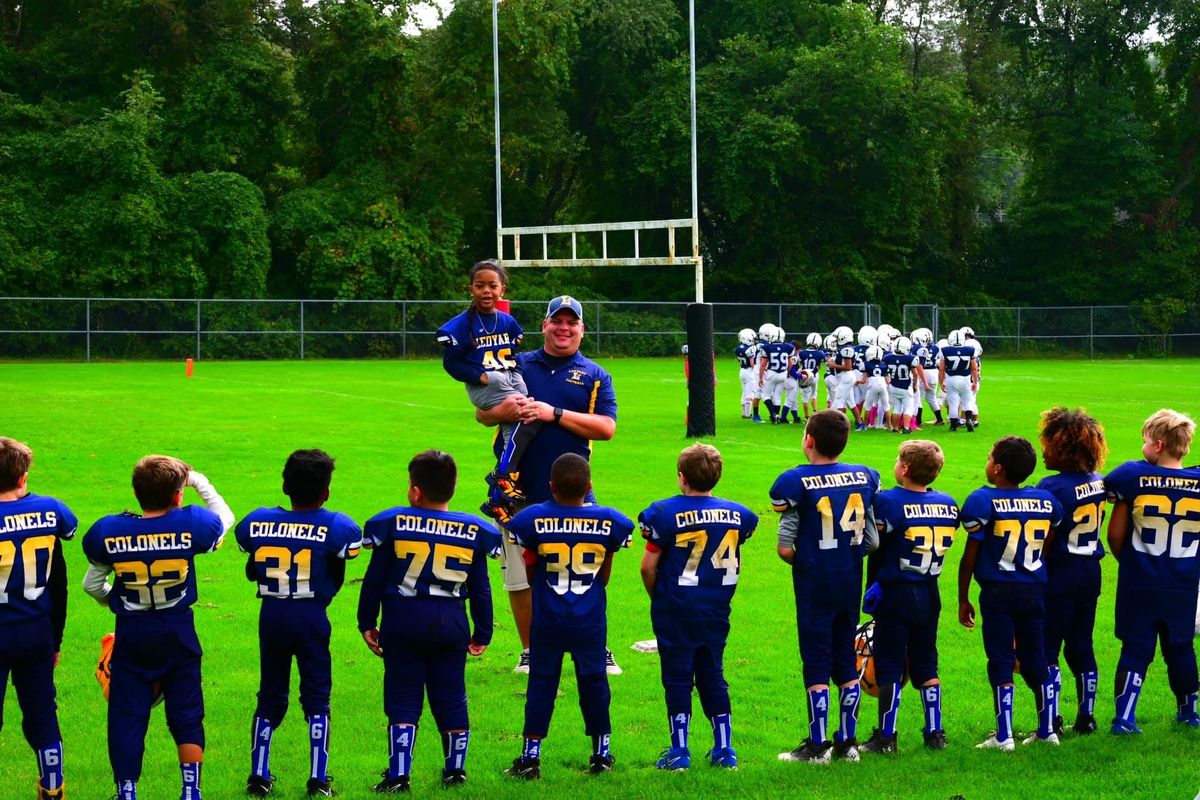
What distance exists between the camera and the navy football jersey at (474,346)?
22.8 feet

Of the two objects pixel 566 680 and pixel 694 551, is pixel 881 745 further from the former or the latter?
pixel 566 680

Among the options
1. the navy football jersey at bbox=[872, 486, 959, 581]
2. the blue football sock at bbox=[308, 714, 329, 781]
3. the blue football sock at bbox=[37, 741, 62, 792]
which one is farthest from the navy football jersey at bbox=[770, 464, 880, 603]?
the blue football sock at bbox=[37, 741, 62, 792]

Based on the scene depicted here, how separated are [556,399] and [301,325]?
35617 mm

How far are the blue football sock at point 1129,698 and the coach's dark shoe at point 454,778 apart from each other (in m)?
2.93

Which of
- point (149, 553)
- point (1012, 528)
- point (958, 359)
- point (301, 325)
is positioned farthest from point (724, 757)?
point (301, 325)

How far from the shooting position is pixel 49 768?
4.96m

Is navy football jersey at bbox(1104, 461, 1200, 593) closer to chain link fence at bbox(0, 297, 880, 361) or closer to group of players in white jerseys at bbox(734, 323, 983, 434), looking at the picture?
group of players in white jerseys at bbox(734, 323, 983, 434)

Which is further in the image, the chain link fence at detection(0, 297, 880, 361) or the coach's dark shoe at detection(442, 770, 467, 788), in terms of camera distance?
the chain link fence at detection(0, 297, 880, 361)

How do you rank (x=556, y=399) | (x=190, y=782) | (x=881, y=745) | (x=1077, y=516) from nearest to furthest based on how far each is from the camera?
(x=190, y=782), (x=881, y=745), (x=1077, y=516), (x=556, y=399)

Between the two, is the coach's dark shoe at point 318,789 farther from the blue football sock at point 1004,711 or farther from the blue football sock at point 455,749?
the blue football sock at point 1004,711

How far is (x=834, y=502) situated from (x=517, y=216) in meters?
47.2

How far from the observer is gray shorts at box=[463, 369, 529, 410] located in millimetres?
6754

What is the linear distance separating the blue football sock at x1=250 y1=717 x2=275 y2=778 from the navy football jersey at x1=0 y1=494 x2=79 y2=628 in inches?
36.6

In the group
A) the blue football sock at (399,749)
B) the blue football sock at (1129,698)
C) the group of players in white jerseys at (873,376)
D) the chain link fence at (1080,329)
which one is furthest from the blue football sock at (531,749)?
the chain link fence at (1080,329)
